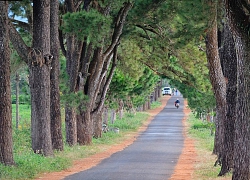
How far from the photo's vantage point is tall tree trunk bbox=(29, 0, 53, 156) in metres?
19.9

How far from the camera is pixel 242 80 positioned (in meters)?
12.2

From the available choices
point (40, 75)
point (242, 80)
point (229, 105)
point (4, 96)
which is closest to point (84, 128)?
point (40, 75)

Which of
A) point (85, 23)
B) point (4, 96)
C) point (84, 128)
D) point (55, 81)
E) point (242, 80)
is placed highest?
point (85, 23)

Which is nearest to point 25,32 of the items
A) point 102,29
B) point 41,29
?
point 102,29

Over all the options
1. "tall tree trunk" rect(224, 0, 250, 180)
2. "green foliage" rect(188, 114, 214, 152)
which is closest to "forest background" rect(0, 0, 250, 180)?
"tall tree trunk" rect(224, 0, 250, 180)

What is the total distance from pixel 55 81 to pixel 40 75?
9.51 feet

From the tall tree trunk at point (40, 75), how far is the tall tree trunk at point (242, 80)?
904cm

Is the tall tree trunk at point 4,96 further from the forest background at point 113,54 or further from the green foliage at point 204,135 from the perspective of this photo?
the green foliage at point 204,135

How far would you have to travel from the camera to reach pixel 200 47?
89.9 ft

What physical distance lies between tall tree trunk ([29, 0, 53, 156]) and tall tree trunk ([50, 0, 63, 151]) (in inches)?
97.9

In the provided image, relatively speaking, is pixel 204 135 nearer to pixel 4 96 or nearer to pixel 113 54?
Answer: pixel 113 54

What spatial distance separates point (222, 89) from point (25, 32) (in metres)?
10.3

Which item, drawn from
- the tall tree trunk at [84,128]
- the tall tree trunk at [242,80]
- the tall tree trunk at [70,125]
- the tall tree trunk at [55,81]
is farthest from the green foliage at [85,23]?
the tall tree trunk at [242,80]

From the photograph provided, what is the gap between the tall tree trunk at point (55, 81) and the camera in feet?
74.7
